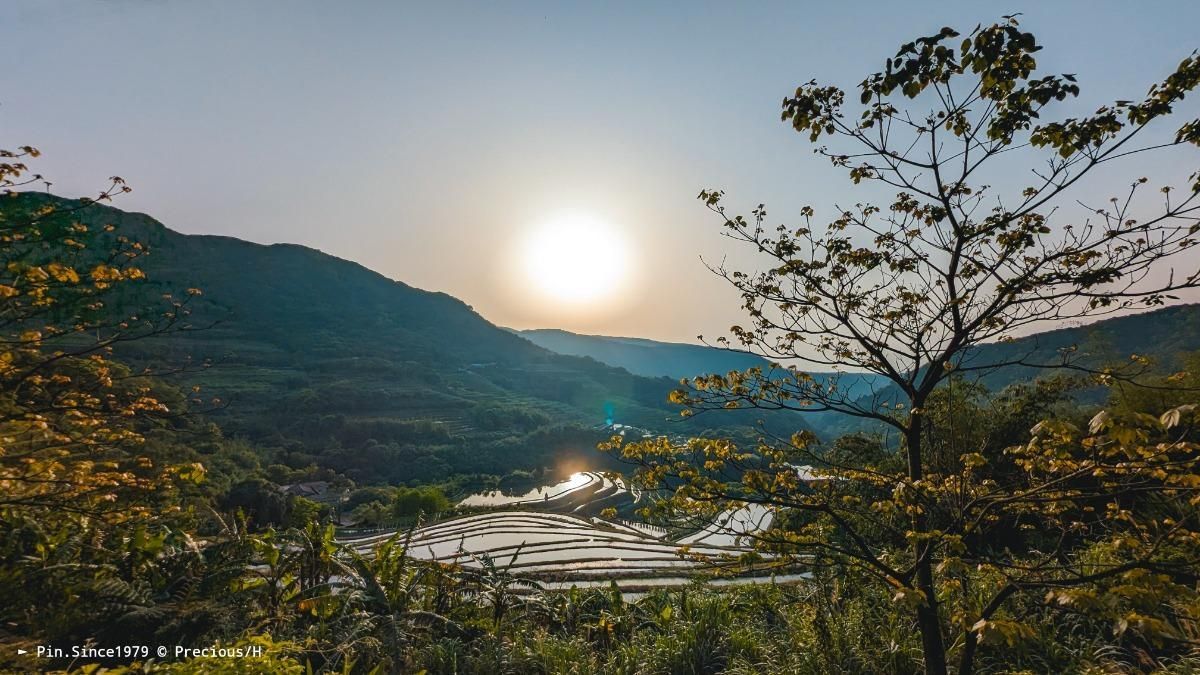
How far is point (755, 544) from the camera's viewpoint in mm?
4148

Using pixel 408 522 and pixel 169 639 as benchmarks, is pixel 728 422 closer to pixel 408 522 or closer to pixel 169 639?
pixel 408 522

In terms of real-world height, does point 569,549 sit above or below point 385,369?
below

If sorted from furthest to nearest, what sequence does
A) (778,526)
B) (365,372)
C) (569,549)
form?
(365,372), (569,549), (778,526)

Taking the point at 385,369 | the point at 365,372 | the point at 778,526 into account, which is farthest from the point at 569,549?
the point at 385,369

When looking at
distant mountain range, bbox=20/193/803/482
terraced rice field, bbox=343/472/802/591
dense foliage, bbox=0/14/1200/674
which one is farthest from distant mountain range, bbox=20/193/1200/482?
dense foliage, bbox=0/14/1200/674

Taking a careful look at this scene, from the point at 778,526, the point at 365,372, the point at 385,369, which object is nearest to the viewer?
the point at 778,526

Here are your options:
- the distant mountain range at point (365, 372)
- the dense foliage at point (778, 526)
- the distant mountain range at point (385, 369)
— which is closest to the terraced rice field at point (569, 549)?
the dense foliage at point (778, 526)

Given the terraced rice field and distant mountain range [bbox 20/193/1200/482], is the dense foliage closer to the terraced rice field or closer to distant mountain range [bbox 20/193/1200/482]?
the terraced rice field

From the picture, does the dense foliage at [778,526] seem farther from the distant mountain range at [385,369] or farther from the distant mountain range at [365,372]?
the distant mountain range at [365,372]

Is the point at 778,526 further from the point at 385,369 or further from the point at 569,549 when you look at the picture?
the point at 385,369

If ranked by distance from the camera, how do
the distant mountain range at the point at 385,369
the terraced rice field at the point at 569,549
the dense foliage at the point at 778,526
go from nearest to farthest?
the dense foliage at the point at 778,526 → the terraced rice field at the point at 569,549 → the distant mountain range at the point at 385,369

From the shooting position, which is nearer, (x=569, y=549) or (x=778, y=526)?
(x=778, y=526)

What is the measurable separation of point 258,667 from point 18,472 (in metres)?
4.95

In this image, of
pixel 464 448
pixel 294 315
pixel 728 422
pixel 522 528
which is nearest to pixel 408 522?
pixel 522 528
